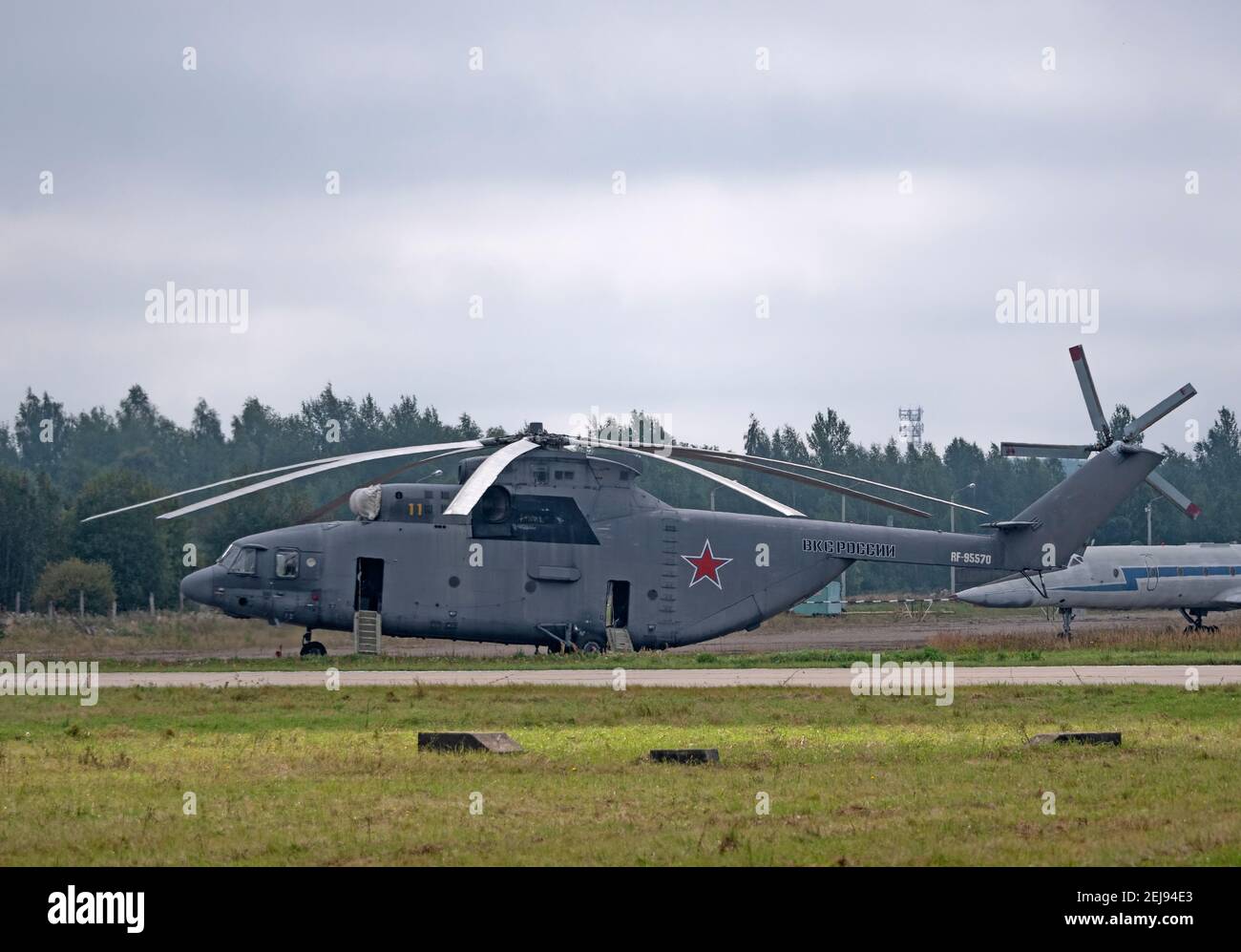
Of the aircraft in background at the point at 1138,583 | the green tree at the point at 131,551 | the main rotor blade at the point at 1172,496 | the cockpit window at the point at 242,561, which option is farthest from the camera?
the green tree at the point at 131,551

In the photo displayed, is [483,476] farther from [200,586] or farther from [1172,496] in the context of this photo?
[1172,496]

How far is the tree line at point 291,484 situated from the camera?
69375 millimetres

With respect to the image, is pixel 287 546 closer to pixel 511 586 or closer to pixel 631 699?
pixel 511 586

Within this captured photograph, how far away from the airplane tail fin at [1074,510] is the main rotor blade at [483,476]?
14191mm

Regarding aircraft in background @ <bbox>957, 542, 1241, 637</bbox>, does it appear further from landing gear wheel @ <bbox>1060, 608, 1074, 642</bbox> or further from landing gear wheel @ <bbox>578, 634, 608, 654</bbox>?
landing gear wheel @ <bbox>578, 634, 608, 654</bbox>

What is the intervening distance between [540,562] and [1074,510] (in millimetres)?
15731

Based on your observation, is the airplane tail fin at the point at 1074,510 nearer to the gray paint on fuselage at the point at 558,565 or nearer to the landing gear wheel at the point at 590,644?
the gray paint on fuselage at the point at 558,565

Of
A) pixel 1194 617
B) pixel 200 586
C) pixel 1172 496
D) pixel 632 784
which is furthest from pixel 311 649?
pixel 1194 617

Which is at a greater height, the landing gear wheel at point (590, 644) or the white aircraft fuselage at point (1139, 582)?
A: the white aircraft fuselage at point (1139, 582)

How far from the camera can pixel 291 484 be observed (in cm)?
8819

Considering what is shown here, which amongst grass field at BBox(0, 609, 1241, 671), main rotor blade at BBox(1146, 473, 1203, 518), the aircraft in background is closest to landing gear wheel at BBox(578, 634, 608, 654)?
grass field at BBox(0, 609, 1241, 671)

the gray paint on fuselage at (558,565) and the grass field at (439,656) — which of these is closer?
the grass field at (439,656)

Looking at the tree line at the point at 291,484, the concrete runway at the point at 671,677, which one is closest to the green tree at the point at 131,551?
the tree line at the point at 291,484
